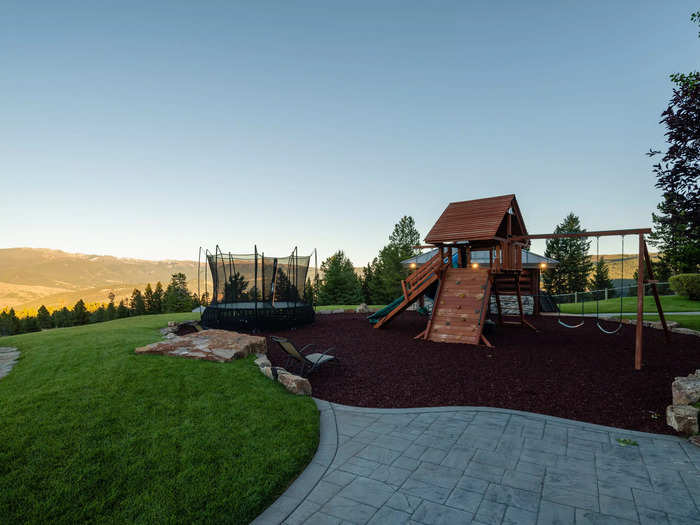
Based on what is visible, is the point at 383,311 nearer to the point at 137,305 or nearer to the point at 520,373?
the point at 520,373

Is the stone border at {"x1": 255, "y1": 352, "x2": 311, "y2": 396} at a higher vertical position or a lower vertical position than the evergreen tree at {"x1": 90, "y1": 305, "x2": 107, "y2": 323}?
higher

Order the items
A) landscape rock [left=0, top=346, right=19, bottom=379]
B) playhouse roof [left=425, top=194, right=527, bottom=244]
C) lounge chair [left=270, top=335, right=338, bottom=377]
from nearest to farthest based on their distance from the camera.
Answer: landscape rock [left=0, top=346, right=19, bottom=379], lounge chair [left=270, top=335, right=338, bottom=377], playhouse roof [left=425, top=194, right=527, bottom=244]

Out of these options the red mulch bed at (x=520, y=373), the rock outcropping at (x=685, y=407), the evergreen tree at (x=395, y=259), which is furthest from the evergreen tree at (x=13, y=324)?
the rock outcropping at (x=685, y=407)

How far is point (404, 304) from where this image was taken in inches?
455

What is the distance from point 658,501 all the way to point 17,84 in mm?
20641

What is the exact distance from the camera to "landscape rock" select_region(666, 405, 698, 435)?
12.7 feet

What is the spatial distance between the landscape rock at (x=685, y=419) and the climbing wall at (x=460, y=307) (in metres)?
5.11

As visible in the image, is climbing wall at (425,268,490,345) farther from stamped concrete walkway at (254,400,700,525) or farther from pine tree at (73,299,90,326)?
pine tree at (73,299,90,326)

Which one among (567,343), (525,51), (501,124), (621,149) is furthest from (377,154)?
(567,343)

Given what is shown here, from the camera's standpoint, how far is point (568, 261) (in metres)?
47.4

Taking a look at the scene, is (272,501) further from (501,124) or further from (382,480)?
(501,124)

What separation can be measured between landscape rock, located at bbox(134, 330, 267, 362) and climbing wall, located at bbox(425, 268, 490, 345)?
17.8ft

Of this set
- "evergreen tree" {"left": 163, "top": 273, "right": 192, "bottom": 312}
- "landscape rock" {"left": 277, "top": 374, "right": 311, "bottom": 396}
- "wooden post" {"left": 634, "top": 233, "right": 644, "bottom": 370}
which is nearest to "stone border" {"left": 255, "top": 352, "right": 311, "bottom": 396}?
"landscape rock" {"left": 277, "top": 374, "right": 311, "bottom": 396}

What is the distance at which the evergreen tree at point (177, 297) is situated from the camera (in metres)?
42.2
